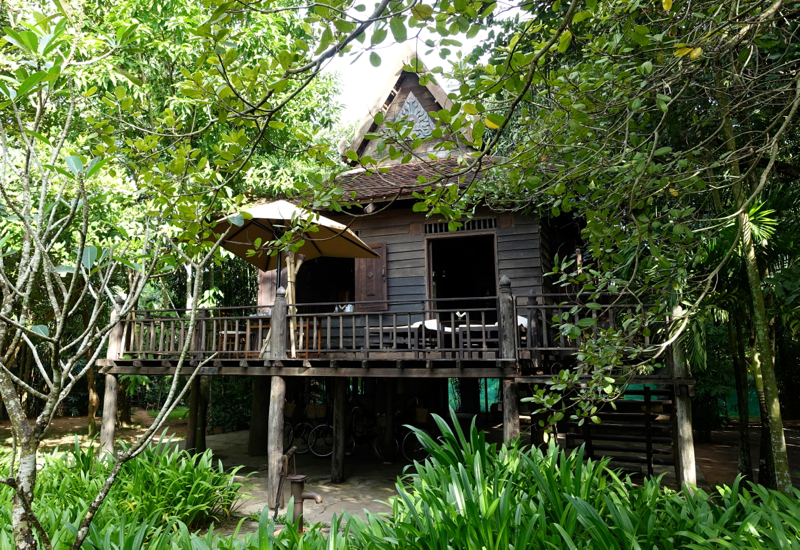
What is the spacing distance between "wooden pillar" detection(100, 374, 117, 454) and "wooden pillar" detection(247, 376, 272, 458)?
3703mm

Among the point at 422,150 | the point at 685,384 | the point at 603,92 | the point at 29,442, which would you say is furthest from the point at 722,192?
the point at 29,442

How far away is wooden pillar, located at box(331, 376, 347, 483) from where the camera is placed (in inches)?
386

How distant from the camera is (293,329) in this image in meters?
8.43

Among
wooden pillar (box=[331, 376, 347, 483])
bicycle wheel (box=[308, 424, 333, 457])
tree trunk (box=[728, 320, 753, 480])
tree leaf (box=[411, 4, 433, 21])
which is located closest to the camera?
tree leaf (box=[411, 4, 433, 21])

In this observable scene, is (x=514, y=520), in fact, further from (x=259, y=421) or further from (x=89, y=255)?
(x=259, y=421)

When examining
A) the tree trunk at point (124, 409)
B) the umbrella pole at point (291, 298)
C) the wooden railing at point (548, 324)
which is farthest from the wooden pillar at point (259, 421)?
the wooden railing at point (548, 324)

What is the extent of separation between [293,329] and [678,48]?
663 centimetres

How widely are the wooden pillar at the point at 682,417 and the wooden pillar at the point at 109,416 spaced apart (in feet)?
27.4

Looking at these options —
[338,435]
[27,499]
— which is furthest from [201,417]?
[27,499]

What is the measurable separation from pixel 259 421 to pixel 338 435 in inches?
148

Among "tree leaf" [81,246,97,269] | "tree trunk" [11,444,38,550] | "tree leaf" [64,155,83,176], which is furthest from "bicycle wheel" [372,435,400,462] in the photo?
"tree leaf" [64,155,83,176]

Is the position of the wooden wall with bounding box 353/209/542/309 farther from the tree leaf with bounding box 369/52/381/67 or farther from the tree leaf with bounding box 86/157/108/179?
the tree leaf with bounding box 86/157/108/179

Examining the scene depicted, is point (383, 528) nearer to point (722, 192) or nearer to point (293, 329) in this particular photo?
point (293, 329)

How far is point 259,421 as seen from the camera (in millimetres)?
13031
